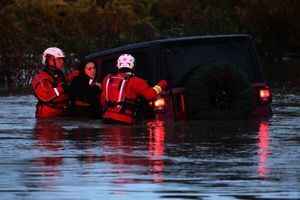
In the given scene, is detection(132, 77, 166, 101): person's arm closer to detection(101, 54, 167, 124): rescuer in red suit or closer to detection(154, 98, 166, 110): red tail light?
detection(101, 54, 167, 124): rescuer in red suit

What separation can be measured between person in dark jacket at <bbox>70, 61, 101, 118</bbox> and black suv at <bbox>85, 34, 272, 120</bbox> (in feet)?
2.25

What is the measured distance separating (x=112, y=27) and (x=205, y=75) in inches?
1355

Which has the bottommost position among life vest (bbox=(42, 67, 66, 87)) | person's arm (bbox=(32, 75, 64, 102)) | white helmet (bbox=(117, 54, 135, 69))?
person's arm (bbox=(32, 75, 64, 102))

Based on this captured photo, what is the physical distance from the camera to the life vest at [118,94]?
1980 cm

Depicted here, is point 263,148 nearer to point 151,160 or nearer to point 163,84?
point 151,160

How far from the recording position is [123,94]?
19.9 metres

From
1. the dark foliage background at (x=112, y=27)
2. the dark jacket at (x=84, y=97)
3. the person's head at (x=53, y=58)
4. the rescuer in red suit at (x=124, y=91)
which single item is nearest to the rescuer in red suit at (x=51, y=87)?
the person's head at (x=53, y=58)

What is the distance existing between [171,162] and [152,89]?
4490 mm

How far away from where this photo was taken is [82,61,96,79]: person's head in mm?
21156

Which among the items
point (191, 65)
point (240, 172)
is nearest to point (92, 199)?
point (240, 172)

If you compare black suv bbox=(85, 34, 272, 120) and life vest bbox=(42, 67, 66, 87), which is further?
life vest bbox=(42, 67, 66, 87)

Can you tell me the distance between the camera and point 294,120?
22.0 meters

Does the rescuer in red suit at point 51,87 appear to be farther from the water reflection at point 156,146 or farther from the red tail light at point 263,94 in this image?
the red tail light at point 263,94

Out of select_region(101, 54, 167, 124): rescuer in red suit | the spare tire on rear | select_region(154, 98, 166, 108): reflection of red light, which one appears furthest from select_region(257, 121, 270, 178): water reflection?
select_region(101, 54, 167, 124): rescuer in red suit
